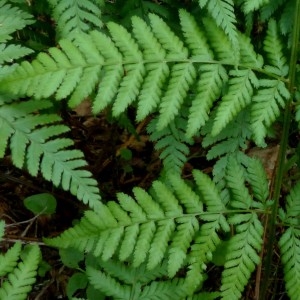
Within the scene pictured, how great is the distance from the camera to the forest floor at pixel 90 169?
9.86 feet

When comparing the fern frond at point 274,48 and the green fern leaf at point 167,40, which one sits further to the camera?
the fern frond at point 274,48

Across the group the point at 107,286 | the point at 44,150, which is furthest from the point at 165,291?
the point at 44,150

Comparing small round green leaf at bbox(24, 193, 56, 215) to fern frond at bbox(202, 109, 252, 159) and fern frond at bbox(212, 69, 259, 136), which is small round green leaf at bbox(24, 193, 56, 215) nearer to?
fern frond at bbox(202, 109, 252, 159)

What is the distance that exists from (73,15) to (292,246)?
4.77ft

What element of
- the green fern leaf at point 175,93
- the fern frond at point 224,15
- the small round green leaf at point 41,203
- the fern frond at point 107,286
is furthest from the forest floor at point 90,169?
the fern frond at point 224,15

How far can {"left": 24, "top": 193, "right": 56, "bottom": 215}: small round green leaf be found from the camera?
3.00 m

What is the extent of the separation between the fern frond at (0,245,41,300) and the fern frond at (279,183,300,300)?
105 centimetres

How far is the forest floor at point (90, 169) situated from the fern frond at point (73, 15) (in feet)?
3.20

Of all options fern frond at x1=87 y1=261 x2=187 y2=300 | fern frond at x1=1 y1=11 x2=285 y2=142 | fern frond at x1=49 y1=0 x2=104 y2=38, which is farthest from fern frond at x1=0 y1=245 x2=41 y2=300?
fern frond at x1=49 y1=0 x2=104 y2=38

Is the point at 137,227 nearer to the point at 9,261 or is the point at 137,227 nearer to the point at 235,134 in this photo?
the point at 9,261

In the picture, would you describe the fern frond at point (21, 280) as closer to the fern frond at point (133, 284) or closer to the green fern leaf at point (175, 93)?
the fern frond at point (133, 284)

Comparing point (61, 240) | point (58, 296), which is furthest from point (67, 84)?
point (58, 296)

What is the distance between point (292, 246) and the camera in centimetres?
213

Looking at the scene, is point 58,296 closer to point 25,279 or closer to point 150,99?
point 25,279
